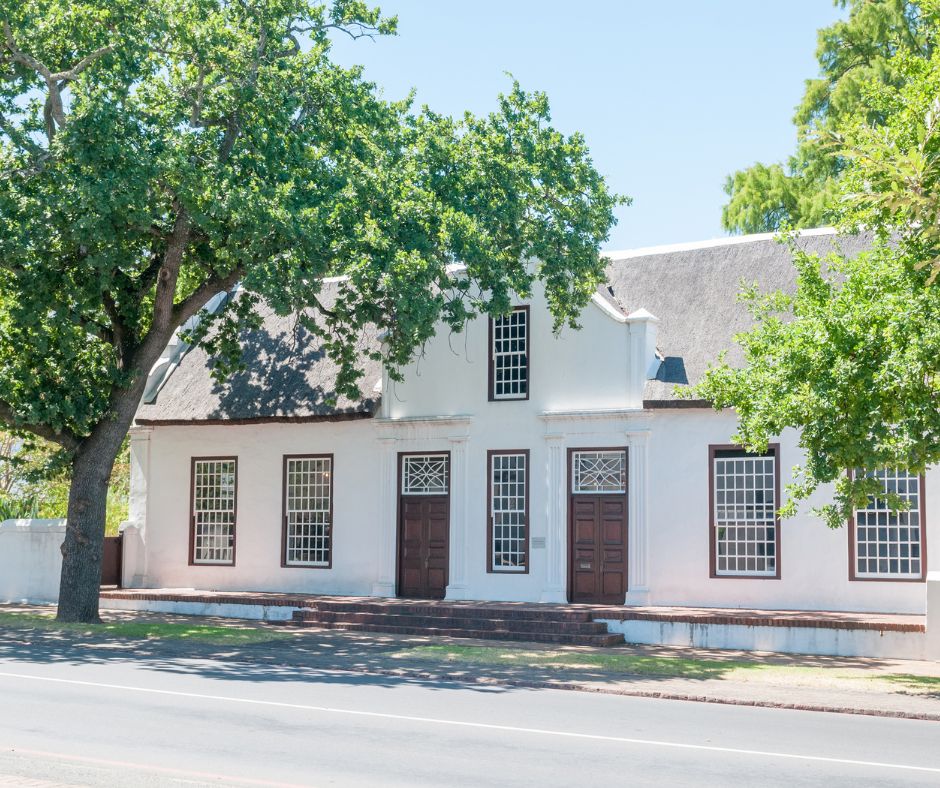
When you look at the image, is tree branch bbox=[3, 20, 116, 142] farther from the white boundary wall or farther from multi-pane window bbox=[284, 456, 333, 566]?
the white boundary wall

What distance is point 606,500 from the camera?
75.4ft

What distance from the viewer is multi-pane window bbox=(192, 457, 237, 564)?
27125mm

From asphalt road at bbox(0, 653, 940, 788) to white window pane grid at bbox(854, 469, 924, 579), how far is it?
307 inches

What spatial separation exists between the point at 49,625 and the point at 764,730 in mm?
13712

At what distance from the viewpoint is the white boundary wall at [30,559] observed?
2666 centimetres

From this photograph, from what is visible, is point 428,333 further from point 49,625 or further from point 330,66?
point 49,625

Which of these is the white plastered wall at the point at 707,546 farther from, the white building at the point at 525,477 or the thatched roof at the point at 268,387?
the thatched roof at the point at 268,387

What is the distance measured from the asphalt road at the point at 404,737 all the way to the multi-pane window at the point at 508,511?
8.65m

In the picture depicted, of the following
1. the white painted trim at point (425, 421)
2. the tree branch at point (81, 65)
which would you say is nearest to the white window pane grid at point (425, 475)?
the white painted trim at point (425, 421)

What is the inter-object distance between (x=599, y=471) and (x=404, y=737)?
1289 cm

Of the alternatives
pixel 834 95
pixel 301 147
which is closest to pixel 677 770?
pixel 301 147

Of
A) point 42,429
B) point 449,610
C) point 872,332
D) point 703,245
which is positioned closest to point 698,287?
point 703,245

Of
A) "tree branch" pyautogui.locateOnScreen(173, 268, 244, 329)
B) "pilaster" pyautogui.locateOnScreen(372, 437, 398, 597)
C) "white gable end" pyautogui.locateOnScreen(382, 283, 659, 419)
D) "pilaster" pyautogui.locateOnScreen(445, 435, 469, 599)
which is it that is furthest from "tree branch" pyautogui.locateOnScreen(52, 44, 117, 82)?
"pilaster" pyautogui.locateOnScreen(445, 435, 469, 599)

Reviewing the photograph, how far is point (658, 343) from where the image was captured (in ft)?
76.2
